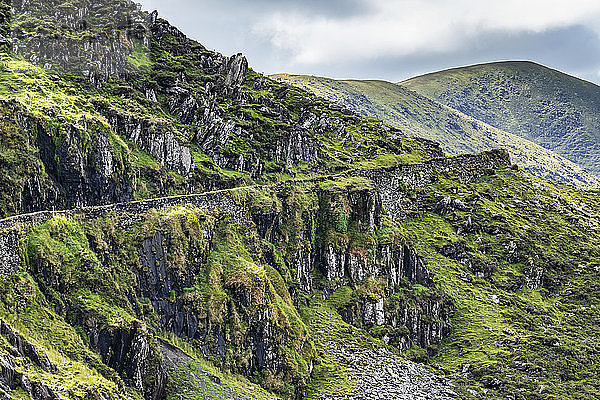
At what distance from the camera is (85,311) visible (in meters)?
66.4

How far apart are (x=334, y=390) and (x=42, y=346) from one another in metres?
47.4

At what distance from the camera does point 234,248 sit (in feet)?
314

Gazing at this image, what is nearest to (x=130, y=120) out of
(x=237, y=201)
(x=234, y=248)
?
(x=237, y=201)

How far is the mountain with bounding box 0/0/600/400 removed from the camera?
68000 mm

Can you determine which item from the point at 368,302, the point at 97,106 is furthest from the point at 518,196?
the point at 97,106

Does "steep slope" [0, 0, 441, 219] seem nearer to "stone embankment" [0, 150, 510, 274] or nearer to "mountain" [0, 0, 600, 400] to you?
"mountain" [0, 0, 600, 400]

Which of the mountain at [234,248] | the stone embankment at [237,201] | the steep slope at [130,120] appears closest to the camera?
the stone embankment at [237,201]

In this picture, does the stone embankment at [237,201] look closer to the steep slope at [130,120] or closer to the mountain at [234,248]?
the mountain at [234,248]

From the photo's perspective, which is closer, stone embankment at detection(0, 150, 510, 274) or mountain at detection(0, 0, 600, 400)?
stone embankment at detection(0, 150, 510, 274)

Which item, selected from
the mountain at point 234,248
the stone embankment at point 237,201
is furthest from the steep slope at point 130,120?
the stone embankment at point 237,201

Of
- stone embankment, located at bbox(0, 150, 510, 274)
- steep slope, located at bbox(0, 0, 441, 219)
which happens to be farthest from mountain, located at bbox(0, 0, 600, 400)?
steep slope, located at bbox(0, 0, 441, 219)

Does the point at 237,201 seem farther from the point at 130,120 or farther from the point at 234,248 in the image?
the point at 130,120

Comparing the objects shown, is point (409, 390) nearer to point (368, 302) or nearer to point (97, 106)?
point (368, 302)

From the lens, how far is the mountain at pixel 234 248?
68.0 metres
